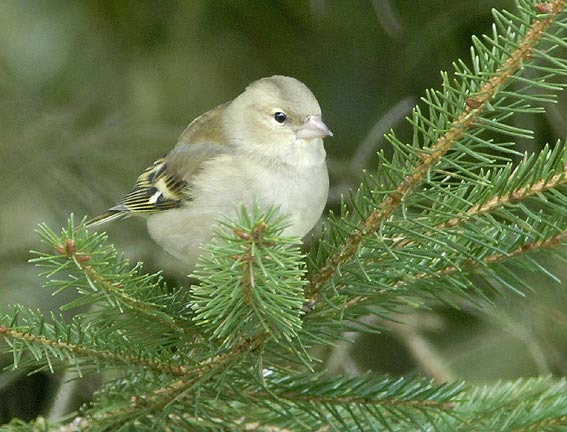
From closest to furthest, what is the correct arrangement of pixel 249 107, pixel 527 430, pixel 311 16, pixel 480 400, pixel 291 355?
pixel 527 430 → pixel 291 355 → pixel 480 400 → pixel 249 107 → pixel 311 16

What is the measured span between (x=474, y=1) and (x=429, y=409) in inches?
79.4

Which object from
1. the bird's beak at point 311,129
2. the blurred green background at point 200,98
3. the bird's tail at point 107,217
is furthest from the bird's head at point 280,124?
the blurred green background at point 200,98

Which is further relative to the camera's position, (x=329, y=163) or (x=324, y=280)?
(x=329, y=163)

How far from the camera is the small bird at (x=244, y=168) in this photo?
2691mm

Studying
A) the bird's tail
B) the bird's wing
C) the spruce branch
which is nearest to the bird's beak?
the bird's wing

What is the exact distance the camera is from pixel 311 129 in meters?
2.84

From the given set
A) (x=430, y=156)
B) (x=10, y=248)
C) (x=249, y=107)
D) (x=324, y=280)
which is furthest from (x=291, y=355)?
(x=10, y=248)

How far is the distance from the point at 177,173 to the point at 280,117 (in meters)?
0.38

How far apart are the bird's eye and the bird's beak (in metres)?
0.06

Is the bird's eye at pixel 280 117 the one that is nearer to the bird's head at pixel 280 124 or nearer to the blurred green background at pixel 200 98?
the bird's head at pixel 280 124

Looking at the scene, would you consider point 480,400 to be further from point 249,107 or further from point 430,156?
point 249,107

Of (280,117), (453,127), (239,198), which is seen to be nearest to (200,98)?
(280,117)

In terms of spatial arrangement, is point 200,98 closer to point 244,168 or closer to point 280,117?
point 280,117

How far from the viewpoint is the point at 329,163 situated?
3.90 metres
